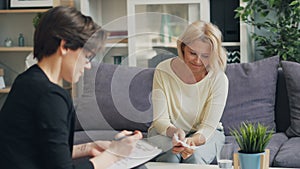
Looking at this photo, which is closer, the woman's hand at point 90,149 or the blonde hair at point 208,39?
the woman's hand at point 90,149

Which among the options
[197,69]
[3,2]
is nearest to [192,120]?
[197,69]

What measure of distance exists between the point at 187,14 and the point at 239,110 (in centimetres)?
93

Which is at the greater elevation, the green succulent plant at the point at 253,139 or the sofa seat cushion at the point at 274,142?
the green succulent plant at the point at 253,139

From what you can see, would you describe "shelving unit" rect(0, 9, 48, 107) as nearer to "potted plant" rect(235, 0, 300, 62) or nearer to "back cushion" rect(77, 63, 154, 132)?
"back cushion" rect(77, 63, 154, 132)

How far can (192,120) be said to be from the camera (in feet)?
7.78

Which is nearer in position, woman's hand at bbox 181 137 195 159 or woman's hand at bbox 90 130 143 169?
woman's hand at bbox 90 130 143 169

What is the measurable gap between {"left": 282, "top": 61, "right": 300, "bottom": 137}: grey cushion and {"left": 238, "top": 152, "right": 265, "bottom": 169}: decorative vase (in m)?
1.04

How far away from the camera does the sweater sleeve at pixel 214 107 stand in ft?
8.22

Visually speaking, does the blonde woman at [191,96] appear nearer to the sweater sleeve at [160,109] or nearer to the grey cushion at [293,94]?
the sweater sleeve at [160,109]

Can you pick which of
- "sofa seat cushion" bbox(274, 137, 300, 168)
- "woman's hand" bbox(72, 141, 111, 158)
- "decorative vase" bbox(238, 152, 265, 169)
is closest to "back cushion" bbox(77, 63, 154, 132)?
"woman's hand" bbox(72, 141, 111, 158)

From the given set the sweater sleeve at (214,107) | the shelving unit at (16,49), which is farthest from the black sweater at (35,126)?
the shelving unit at (16,49)

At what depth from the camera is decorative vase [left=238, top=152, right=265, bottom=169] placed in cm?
198

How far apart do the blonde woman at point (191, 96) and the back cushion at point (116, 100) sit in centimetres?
9

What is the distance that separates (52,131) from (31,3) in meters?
2.72
